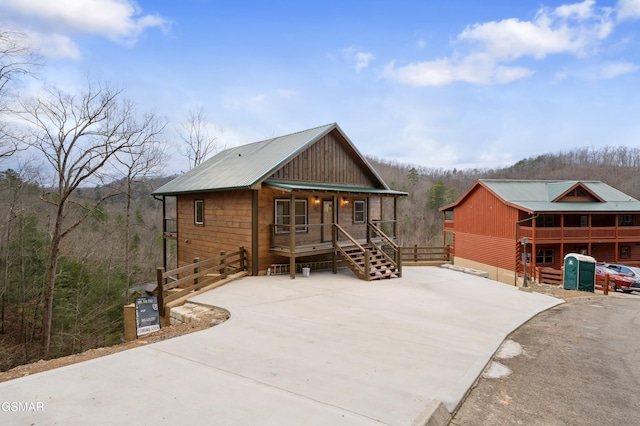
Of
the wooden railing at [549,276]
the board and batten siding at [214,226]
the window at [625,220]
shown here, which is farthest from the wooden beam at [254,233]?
the window at [625,220]

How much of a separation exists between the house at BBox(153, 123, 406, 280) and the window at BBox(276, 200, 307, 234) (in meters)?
0.04

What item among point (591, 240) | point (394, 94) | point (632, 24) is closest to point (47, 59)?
point (394, 94)

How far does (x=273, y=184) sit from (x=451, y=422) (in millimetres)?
9614

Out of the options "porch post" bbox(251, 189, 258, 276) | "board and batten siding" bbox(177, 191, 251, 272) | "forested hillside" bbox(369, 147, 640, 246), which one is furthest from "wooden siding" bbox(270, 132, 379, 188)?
"forested hillside" bbox(369, 147, 640, 246)

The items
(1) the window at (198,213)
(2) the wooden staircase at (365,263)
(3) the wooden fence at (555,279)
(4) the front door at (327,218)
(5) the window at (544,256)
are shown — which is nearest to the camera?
(2) the wooden staircase at (365,263)

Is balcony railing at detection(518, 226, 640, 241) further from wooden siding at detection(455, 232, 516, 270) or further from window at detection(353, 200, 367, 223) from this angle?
window at detection(353, 200, 367, 223)

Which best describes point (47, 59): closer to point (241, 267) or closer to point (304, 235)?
point (241, 267)

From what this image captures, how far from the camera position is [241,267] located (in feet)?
41.1

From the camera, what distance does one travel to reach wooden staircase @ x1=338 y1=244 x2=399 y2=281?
1275cm

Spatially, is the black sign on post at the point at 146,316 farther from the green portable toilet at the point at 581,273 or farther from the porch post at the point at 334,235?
the green portable toilet at the point at 581,273

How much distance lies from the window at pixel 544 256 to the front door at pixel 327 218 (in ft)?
62.4

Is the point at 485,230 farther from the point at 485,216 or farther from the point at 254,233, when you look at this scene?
the point at 254,233

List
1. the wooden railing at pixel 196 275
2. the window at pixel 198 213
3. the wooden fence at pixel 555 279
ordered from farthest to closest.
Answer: the wooden fence at pixel 555 279, the window at pixel 198 213, the wooden railing at pixel 196 275

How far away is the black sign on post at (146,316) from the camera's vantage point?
7.16m
